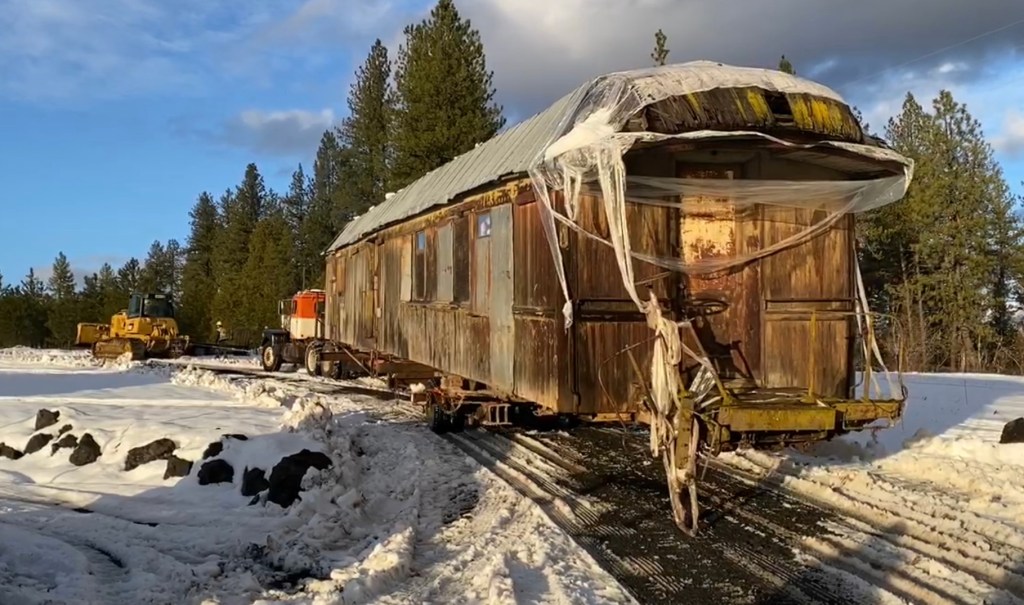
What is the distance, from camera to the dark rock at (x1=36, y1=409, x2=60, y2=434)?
11.0 meters

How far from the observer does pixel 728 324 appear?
27.5ft

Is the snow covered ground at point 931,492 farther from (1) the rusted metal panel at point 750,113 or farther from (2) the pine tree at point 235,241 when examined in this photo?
(2) the pine tree at point 235,241

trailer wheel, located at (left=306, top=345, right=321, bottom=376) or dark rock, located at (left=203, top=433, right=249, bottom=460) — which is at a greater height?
trailer wheel, located at (left=306, top=345, right=321, bottom=376)

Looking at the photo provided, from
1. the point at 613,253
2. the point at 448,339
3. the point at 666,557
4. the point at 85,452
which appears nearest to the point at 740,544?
the point at 666,557

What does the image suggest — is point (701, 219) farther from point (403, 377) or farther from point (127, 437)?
point (403, 377)

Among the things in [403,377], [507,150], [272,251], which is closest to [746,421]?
[507,150]

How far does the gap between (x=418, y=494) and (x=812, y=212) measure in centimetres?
471

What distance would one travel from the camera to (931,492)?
7.81 m

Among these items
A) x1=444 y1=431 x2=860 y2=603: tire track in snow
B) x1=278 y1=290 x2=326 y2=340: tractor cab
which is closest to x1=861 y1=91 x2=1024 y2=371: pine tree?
x1=278 y1=290 x2=326 y2=340: tractor cab

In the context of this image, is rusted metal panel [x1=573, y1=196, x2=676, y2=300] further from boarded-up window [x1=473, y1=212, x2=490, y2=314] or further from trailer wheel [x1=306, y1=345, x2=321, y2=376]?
trailer wheel [x1=306, y1=345, x2=321, y2=376]

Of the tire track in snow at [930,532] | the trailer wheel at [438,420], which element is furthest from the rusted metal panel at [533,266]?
the trailer wheel at [438,420]

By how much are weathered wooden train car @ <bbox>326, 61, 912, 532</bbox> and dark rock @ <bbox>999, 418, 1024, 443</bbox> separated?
7.73 ft

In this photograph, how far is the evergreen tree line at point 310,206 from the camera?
33.5 metres

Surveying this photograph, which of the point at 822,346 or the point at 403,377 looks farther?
the point at 403,377
